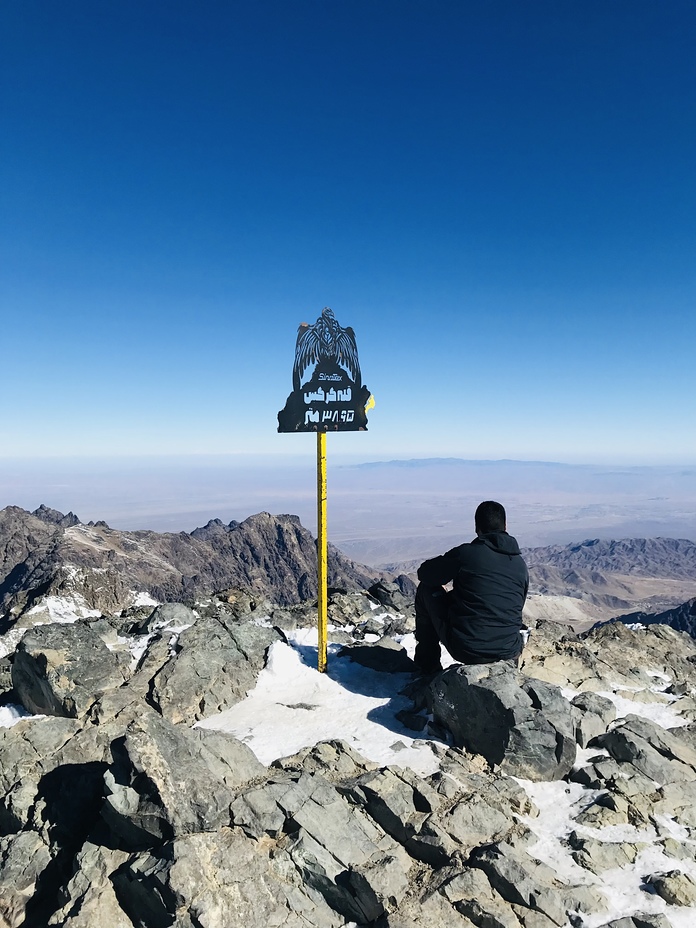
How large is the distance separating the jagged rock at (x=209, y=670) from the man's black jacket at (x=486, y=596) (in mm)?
4448

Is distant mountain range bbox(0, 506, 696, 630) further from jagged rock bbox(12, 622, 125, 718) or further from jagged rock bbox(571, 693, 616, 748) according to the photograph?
jagged rock bbox(571, 693, 616, 748)

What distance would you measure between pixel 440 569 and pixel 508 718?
97.2 inches

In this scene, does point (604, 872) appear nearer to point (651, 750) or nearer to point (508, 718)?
point (508, 718)

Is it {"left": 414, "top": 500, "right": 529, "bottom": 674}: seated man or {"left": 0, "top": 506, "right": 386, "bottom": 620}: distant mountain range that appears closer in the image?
{"left": 414, "top": 500, "right": 529, "bottom": 674}: seated man

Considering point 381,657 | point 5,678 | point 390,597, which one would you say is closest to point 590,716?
point 381,657

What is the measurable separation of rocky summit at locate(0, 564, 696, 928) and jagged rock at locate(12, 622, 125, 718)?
4 centimetres

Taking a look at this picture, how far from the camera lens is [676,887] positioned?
231 inches

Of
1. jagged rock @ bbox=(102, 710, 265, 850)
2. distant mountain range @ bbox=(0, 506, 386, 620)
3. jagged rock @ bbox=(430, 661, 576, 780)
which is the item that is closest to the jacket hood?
jagged rock @ bbox=(430, 661, 576, 780)

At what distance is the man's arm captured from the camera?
918cm

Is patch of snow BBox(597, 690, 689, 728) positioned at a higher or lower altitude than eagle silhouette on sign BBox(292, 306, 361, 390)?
lower

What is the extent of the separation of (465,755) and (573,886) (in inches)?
96.0

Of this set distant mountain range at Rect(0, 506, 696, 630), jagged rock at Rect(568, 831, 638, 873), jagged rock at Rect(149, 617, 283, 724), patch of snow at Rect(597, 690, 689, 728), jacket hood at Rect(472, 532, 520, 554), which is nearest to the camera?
jagged rock at Rect(568, 831, 638, 873)

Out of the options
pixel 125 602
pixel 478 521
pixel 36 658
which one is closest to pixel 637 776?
pixel 478 521

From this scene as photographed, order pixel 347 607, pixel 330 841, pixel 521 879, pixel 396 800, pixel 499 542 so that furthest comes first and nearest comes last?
pixel 347 607, pixel 499 542, pixel 396 800, pixel 330 841, pixel 521 879
